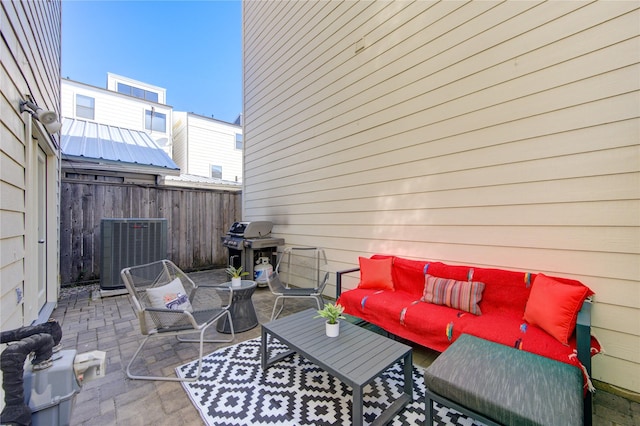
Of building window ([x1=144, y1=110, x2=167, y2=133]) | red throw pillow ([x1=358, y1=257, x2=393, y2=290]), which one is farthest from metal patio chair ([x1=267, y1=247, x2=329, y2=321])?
building window ([x1=144, y1=110, x2=167, y2=133])

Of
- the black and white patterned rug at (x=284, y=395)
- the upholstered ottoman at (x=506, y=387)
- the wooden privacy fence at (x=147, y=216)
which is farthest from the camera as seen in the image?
the wooden privacy fence at (x=147, y=216)

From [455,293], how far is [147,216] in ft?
19.0

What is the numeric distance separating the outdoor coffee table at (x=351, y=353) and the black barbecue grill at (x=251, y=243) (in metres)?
2.46

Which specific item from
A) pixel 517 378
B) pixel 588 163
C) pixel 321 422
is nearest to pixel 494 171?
pixel 588 163

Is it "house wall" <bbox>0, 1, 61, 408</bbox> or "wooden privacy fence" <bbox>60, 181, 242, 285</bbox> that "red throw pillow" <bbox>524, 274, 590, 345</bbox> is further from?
"wooden privacy fence" <bbox>60, 181, 242, 285</bbox>

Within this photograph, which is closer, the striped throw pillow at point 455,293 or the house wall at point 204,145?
the striped throw pillow at point 455,293

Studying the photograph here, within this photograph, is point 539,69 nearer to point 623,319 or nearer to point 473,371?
point 623,319

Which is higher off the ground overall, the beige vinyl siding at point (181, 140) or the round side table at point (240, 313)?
the beige vinyl siding at point (181, 140)

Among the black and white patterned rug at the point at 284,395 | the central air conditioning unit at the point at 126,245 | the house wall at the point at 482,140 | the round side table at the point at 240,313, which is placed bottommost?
the black and white patterned rug at the point at 284,395

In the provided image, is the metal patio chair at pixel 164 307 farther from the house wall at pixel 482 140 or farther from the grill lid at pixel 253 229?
the house wall at pixel 482 140

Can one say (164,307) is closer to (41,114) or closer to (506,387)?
(41,114)

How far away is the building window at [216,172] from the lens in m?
10.9

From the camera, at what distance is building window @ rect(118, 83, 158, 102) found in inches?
414

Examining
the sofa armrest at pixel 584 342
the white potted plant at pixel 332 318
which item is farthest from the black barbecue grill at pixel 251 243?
the sofa armrest at pixel 584 342
